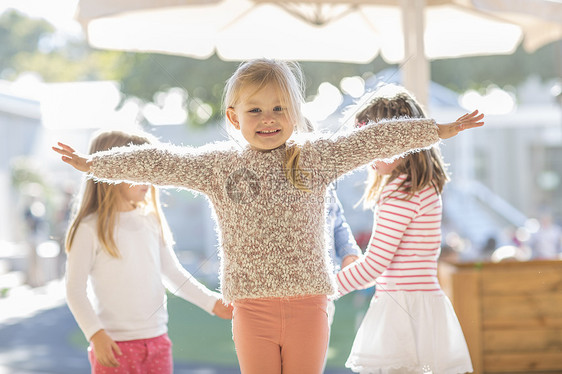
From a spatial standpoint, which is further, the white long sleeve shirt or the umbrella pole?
the umbrella pole

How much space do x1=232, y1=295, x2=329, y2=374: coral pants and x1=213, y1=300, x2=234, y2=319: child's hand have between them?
0.47 metres

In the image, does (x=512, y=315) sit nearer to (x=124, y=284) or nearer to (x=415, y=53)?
(x=415, y=53)

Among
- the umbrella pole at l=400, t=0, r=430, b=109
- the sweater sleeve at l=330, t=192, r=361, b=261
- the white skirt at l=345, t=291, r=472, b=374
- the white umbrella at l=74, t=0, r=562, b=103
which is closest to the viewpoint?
the white skirt at l=345, t=291, r=472, b=374

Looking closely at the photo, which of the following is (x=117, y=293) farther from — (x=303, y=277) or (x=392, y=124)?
(x=392, y=124)

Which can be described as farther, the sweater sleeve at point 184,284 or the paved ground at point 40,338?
the paved ground at point 40,338

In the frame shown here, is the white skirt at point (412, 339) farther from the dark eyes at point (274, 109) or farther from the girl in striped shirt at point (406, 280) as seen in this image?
the dark eyes at point (274, 109)

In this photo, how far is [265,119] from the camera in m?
1.59

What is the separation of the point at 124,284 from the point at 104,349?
225mm

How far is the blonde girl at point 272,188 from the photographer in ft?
5.15

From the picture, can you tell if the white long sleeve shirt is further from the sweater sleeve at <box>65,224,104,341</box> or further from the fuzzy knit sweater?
the fuzzy knit sweater

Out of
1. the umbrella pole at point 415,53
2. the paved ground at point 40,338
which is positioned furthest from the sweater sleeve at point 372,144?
the paved ground at point 40,338

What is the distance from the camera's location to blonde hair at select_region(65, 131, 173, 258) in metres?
2.10

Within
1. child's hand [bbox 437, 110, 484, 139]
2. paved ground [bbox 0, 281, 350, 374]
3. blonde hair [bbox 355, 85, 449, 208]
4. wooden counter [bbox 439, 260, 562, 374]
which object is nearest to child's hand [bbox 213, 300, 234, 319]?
blonde hair [bbox 355, 85, 449, 208]

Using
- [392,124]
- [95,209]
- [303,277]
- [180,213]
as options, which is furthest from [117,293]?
[180,213]
